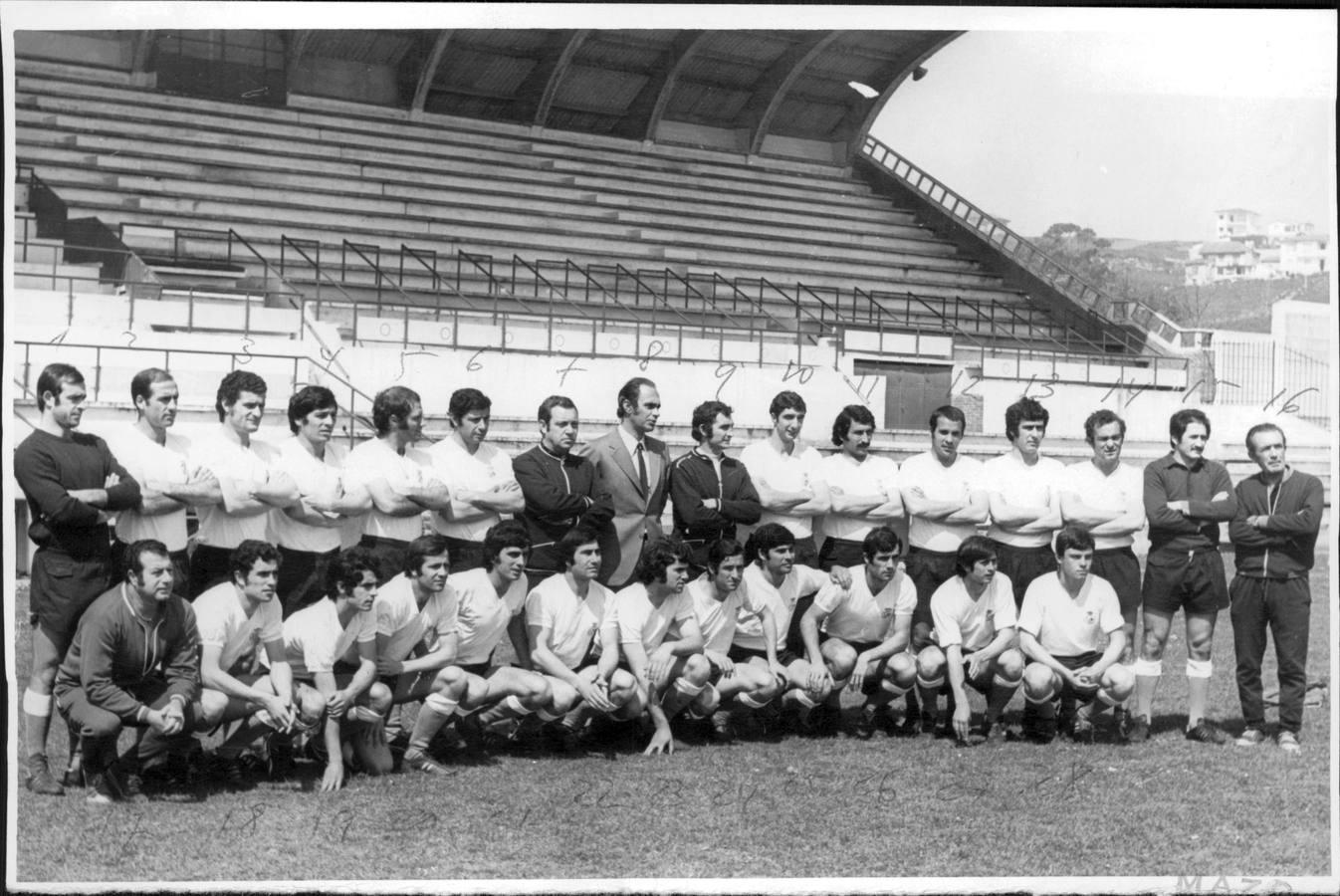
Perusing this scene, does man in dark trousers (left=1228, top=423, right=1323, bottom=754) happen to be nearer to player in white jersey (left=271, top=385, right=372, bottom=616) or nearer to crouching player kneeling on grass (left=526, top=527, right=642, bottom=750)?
crouching player kneeling on grass (left=526, top=527, right=642, bottom=750)

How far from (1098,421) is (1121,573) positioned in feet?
2.28

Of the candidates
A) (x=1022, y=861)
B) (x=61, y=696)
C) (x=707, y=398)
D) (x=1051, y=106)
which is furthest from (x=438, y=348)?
(x=1022, y=861)

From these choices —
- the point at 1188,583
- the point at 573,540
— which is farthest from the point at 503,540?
the point at 1188,583

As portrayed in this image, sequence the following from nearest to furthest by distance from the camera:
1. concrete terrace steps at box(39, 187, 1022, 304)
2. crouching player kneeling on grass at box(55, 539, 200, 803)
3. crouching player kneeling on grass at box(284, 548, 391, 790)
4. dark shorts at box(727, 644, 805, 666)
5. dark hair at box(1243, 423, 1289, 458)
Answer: crouching player kneeling on grass at box(55, 539, 200, 803), crouching player kneeling on grass at box(284, 548, 391, 790), dark shorts at box(727, 644, 805, 666), dark hair at box(1243, 423, 1289, 458), concrete terrace steps at box(39, 187, 1022, 304)

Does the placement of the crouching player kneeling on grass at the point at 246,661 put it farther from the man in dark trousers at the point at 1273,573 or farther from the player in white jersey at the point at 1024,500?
the man in dark trousers at the point at 1273,573

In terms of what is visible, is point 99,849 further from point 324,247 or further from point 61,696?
point 324,247

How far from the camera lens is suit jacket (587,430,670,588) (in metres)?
5.66

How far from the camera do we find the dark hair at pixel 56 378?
490cm

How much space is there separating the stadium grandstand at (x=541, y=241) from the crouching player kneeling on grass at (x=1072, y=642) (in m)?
0.74

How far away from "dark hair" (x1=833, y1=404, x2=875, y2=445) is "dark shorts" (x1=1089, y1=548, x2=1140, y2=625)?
1.19 metres

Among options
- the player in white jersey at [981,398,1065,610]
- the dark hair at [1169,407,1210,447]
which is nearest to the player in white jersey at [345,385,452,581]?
the player in white jersey at [981,398,1065,610]

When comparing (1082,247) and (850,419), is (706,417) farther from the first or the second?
(1082,247)

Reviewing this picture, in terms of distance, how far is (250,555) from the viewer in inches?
190

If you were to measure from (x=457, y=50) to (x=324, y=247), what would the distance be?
1.53 metres
